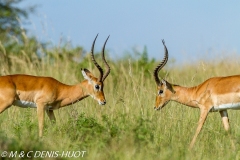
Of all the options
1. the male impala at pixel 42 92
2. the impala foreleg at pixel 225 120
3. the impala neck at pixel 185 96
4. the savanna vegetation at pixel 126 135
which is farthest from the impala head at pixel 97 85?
the impala foreleg at pixel 225 120

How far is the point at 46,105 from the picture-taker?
7.64m

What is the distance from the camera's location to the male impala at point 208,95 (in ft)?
22.9

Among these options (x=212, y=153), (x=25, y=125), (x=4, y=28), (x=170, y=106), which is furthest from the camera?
(x=4, y=28)

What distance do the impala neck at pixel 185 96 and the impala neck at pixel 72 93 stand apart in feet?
4.17

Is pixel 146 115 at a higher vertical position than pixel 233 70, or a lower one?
lower

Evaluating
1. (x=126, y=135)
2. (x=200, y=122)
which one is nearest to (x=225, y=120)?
(x=200, y=122)

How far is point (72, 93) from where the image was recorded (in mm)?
7871

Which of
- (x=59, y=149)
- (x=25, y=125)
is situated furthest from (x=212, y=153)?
(x=25, y=125)

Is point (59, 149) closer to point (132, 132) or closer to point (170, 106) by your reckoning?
point (132, 132)

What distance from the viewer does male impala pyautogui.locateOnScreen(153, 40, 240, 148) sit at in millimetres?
6988

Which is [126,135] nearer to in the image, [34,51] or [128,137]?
[128,137]

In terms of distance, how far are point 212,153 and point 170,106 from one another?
2.33m

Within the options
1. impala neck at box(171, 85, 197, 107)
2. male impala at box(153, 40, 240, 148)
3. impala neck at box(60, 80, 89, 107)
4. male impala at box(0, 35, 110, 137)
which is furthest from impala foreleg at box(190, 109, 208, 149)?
impala neck at box(60, 80, 89, 107)

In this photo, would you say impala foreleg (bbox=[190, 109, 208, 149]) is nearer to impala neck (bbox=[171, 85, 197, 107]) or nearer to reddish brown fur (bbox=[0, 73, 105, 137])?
impala neck (bbox=[171, 85, 197, 107])
